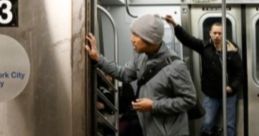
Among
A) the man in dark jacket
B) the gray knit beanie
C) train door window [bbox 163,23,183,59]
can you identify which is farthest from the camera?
train door window [bbox 163,23,183,59]

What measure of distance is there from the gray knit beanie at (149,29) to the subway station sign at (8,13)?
1035 mm

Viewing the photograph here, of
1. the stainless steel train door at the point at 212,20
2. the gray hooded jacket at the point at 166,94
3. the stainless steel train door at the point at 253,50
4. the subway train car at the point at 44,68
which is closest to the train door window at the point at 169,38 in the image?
the stainless steel train door at the point at 212,20

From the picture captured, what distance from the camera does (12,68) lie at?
4.51 feet

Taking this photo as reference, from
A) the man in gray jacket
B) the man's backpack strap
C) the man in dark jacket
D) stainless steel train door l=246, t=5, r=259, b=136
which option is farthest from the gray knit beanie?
stainless steel train door l=246, t=5, r=259, b=136

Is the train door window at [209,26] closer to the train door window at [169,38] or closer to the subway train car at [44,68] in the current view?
the train door window at [169,38]

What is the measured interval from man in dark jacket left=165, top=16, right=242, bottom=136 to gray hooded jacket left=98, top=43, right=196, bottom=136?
184 cm

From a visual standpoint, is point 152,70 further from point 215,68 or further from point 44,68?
point 215,68

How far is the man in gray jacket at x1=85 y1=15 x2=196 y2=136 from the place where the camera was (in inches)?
92.4

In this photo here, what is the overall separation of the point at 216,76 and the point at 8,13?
328cm

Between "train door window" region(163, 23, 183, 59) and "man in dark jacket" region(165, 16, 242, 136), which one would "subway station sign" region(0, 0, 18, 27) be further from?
"train door window" region(163, 23, 183, 59)

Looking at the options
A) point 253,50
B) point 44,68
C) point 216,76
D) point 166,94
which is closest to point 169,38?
point 216,76

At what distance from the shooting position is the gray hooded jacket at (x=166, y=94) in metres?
2.36

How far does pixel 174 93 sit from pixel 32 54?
1.17 metres

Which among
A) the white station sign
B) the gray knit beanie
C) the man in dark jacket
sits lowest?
the man in dark jacket
